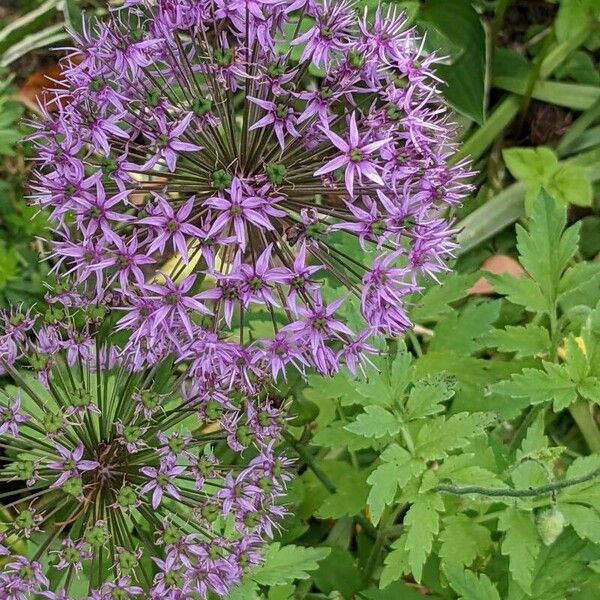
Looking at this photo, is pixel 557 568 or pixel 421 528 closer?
pixel 421 528

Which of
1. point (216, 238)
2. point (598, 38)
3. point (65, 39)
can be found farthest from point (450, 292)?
point (65, 39)

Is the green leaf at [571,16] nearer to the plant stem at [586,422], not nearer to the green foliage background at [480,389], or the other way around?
the green foliage background at [480,389]

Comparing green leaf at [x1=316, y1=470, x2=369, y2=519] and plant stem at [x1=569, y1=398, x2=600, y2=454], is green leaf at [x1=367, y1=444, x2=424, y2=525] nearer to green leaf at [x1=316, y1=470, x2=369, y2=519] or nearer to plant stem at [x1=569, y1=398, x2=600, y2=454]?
green leaf at [x1=316, y1=470, x2=369, y2=519]

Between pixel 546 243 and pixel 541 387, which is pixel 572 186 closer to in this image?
pixel 546 243

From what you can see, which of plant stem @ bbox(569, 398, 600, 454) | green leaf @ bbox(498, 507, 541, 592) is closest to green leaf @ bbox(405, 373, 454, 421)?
green leaf @ bbox(498, 507, 541, 592)

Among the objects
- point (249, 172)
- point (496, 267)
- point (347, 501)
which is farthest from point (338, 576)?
point (496, 267)

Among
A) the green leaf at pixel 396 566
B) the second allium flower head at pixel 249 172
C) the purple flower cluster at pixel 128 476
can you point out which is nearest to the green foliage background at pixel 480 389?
the green leaf at pixel 396 566

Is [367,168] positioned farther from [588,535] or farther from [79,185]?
[588,535]
